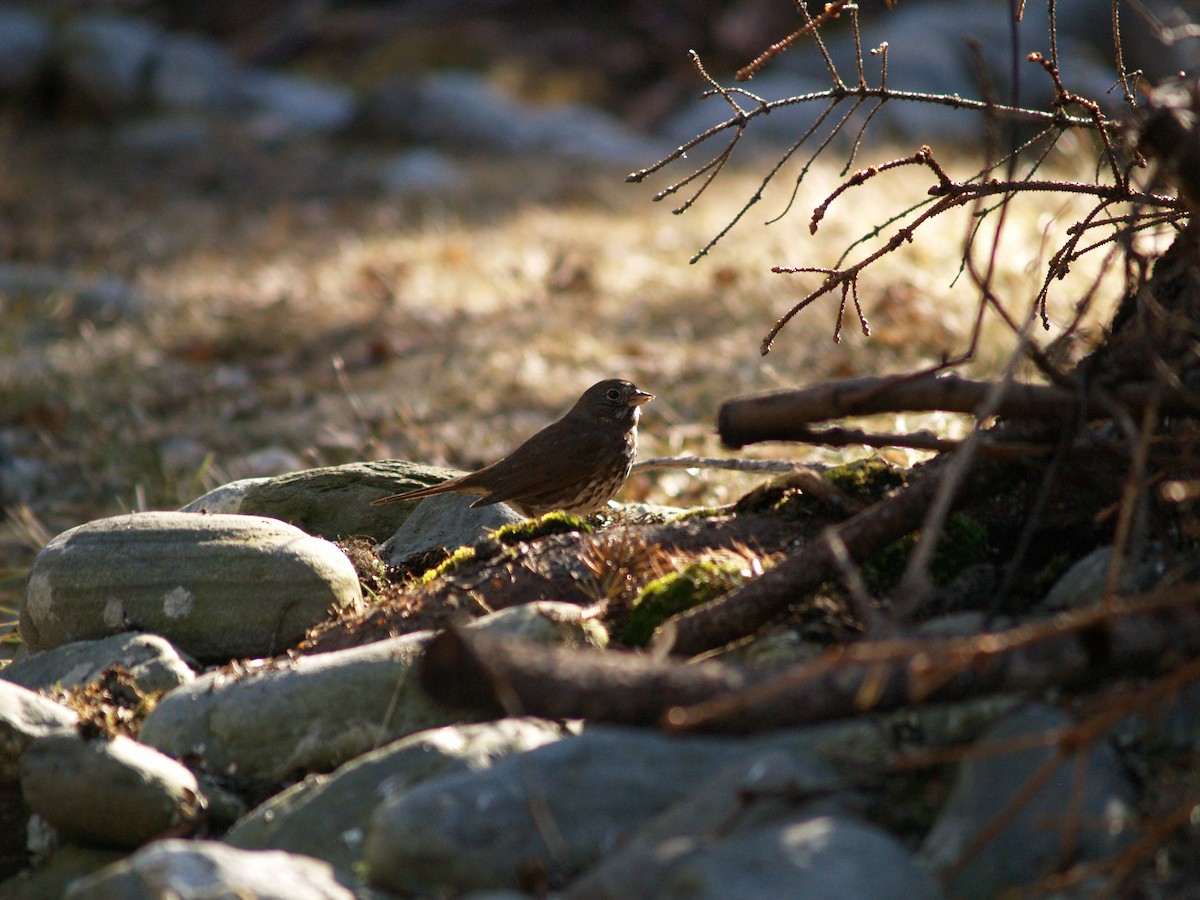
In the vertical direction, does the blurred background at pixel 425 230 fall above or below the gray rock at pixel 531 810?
below

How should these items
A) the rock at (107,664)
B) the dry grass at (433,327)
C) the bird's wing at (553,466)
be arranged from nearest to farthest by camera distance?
the rock at (107,664) < the bird's wing at (553,466) < the dry grass at (433,327)

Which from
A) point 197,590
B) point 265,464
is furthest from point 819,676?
point 265,464

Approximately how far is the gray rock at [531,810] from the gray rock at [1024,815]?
205mm

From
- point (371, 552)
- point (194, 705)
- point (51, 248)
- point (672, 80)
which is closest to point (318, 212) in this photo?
point (51, 248)

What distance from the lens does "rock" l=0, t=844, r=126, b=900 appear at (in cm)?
244

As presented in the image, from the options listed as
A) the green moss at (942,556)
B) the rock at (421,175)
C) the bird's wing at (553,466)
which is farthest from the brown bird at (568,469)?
the rock at (421,175)

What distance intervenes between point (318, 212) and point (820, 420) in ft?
32.9

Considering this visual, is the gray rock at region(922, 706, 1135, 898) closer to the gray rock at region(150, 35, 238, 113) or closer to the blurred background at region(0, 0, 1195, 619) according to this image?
the blurred background at region(0, 0, 1195, 619)

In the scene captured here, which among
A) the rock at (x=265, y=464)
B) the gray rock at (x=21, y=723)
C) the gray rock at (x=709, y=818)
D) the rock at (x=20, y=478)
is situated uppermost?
the gray rock at (x=709, y=818)

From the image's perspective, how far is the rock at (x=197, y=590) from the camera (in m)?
3.22

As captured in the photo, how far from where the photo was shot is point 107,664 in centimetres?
305

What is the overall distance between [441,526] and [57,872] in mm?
1757

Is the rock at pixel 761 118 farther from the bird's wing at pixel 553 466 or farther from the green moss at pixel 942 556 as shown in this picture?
the green moss at pixel 942 556

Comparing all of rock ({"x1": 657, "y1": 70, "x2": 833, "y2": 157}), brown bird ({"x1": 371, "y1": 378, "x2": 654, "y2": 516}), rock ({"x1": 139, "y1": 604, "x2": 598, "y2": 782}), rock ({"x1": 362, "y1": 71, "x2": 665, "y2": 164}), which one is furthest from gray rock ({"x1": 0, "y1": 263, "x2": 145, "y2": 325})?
rock ({"x1": 139, "y1": 604, "x2": 598, "y2": 782})
